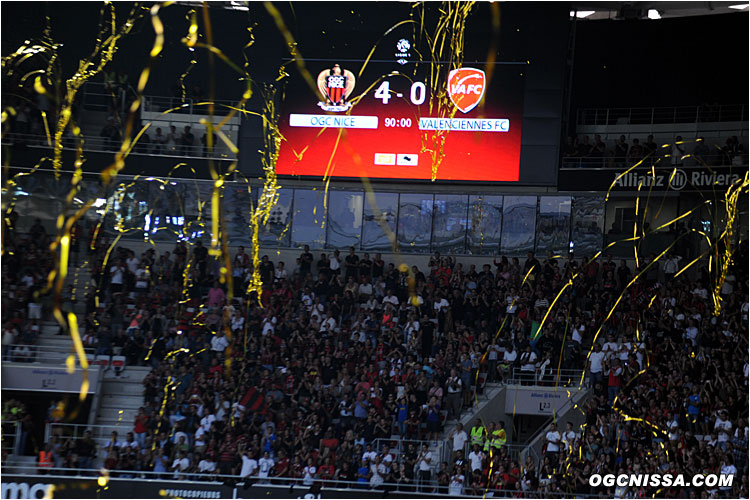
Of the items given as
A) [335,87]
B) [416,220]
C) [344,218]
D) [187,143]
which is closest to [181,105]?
[187,143]

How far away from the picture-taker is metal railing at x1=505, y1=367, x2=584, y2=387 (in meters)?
15.0

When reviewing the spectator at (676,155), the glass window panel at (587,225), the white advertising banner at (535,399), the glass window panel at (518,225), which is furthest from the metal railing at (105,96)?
the spectator at (676,155)

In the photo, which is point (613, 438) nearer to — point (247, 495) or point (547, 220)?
point (247, 495)

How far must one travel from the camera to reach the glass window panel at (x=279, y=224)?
778 inches

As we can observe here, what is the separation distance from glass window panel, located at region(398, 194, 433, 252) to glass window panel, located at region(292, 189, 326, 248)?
169 centimetres

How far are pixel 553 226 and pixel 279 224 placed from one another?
5.85 m

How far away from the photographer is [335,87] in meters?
19.1

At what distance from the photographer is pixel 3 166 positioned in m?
19.0

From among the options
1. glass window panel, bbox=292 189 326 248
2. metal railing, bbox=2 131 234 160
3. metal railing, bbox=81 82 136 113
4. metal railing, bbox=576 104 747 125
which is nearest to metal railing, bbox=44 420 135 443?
glass window panel, bbox=292 189 326 248

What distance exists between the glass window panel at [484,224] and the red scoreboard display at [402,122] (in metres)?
0.88

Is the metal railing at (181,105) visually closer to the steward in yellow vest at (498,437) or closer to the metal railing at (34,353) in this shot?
the metal railing at (34,353)

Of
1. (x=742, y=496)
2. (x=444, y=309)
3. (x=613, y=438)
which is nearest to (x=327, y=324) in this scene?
(x=444, y=309)

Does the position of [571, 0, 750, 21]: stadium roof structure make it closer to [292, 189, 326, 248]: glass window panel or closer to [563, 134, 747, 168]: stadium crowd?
[563, 134, 747, 168]: stadium crowd

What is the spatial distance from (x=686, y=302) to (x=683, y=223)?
3.12 m
